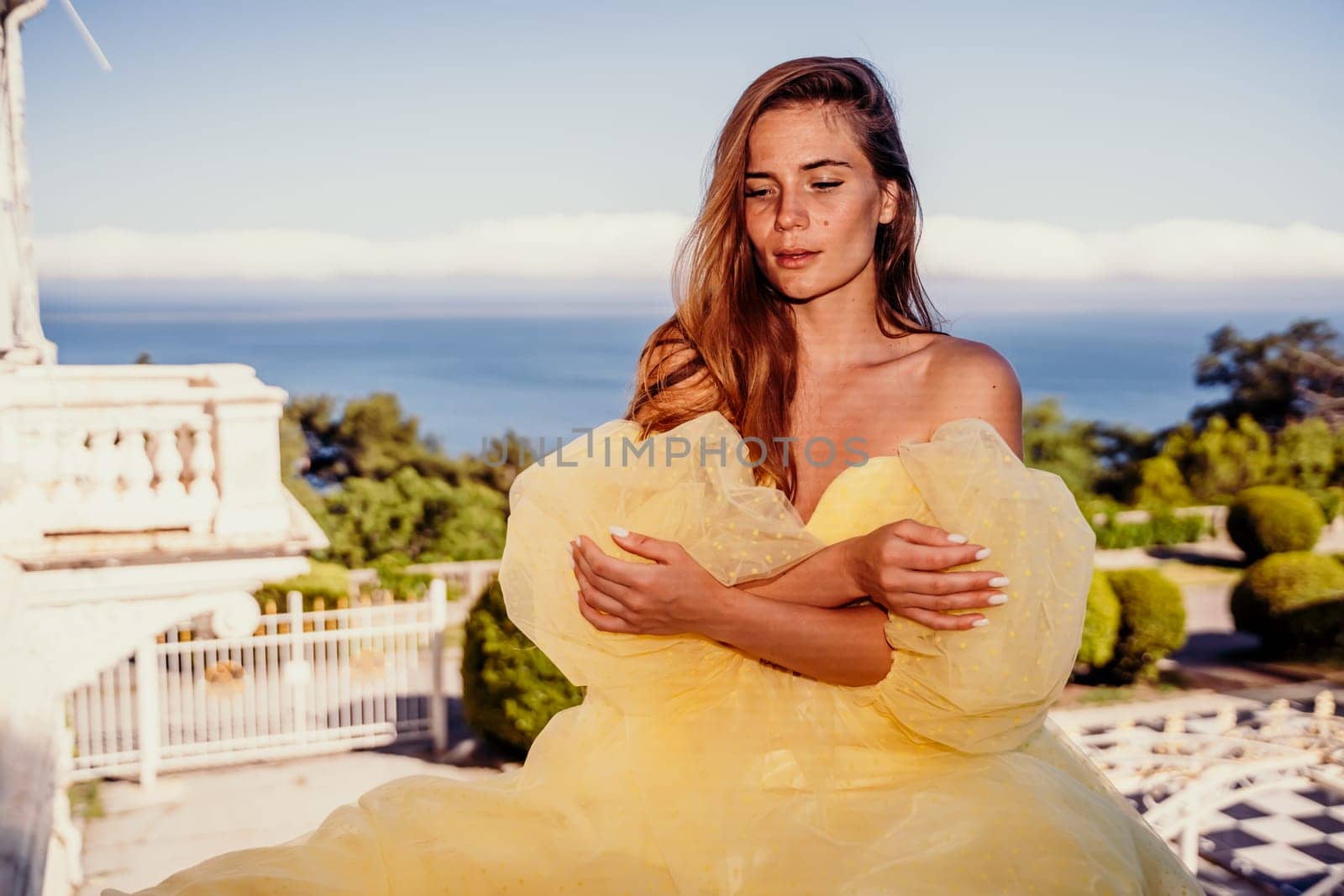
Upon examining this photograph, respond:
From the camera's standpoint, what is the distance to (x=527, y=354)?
108 ft

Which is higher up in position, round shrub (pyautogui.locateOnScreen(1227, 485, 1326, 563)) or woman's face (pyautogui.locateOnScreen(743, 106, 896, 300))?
woman's face (pyautogui.locateOnScreen(743, 106, 896, 300))

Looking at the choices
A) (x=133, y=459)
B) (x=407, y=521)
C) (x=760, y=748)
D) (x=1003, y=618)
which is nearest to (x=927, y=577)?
(x=1003, y=618)

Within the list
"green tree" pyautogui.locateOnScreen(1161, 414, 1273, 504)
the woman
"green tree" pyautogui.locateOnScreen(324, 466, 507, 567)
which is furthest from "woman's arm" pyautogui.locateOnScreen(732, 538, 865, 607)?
"green tree" pyautogui.locateOnScreen(1161, 414, 1273, 504)

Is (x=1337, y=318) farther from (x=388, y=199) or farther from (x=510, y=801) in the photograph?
(x=510, y=801)

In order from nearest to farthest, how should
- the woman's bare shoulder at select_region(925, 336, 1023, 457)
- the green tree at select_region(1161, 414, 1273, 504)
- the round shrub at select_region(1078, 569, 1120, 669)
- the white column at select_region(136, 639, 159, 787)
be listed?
1. the woman's bare shoulder at select_region(925, 336, 1023, 457)
2. the white column at select_region(136, 639, 159, 787)
3. the round shrub at select_region(1078, 569, 1120, 669)
4. the green tree at select_region(1161, 414, 1273, 504)

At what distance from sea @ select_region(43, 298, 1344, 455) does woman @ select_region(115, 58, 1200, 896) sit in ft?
68.3

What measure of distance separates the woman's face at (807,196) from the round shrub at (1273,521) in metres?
10.5

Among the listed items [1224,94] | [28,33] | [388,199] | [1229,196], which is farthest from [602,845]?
[1229,196]

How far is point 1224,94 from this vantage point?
23.8 meters


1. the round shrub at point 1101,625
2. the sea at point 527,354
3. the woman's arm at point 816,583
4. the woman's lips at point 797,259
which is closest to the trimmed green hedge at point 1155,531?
the round shrub at point 1101,625

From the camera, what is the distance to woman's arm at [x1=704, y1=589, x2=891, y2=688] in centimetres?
117

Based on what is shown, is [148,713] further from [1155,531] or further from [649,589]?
[1155,531]

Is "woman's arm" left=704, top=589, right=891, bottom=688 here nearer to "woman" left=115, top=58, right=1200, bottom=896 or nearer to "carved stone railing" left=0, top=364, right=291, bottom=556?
"woman" left=115, top=58, right=1200, bottom=896

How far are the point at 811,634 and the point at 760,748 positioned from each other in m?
0.13
